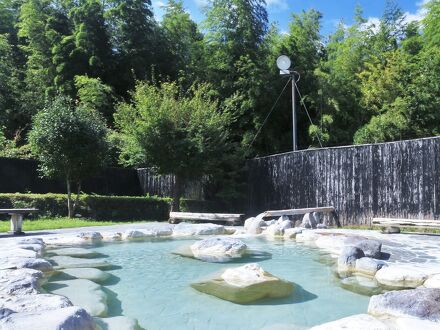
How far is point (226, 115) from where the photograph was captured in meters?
13.8

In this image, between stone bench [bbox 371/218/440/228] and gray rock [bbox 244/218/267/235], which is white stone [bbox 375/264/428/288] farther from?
gray rock [bbox 244/218/267/235]

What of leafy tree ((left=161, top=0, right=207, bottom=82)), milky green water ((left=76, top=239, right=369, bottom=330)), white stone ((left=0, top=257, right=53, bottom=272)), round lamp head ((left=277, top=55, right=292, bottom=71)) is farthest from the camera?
leafy tree ((left=161, top=0, right=207, bottom=82))

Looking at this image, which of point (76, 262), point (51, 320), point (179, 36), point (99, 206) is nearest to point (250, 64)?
point (179, 36)

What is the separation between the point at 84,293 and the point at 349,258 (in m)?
3.36

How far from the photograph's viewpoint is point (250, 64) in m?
16.0

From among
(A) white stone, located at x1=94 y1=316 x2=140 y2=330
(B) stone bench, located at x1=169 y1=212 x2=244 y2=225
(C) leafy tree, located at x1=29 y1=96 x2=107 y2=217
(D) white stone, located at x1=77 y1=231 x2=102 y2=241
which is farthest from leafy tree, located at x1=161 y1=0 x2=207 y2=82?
(A) white stone, located at x1=94 y1=316 x2=140 y2=330

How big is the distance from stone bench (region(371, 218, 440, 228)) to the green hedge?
6.74 metres

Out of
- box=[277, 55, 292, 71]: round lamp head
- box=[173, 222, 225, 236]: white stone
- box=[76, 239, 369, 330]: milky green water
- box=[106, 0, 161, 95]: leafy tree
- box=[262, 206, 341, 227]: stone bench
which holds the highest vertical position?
box=[106, 0, 161, 95]: leafy tree

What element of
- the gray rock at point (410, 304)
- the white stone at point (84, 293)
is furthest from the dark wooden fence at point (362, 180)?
the white stone at point (84, 293)

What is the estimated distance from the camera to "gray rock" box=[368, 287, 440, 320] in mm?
3553

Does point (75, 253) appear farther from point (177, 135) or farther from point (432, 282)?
point (177, 135)

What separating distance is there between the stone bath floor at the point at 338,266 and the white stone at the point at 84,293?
43 millimetres

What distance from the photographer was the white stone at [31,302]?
3311 mm

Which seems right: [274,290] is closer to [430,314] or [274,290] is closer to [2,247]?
[430,314]
